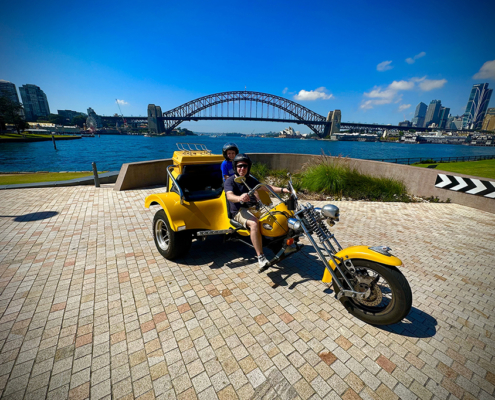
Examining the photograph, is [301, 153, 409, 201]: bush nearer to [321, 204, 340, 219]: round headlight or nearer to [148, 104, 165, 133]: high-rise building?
[321, 204, 340, 219]: round headlight

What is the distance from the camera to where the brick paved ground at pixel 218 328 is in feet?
6.16

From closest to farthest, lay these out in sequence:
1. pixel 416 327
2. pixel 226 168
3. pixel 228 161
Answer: pixel 416 327, pixel 226 168, pixel 228 161

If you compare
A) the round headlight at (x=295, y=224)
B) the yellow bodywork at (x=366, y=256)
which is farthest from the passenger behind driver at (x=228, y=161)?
the yellow bodywork at (x=366, y=256)

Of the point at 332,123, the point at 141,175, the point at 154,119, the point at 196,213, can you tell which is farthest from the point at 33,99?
the point at 196,213

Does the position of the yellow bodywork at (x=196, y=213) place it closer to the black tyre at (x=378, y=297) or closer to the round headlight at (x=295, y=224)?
the round headlight at (x=295, y=224)

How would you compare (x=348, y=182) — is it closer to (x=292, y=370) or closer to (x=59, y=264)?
(x=292, y=370)

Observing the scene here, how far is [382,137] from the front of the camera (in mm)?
112250

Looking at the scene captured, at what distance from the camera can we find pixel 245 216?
10.6ft

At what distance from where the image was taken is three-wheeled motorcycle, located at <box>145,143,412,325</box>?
2350mm

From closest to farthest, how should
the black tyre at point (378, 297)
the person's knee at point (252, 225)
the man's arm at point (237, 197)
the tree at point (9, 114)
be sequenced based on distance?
1. the black tyre at point (378, 297)
2. the man's arm at point (237, 197)
3. the person's knee at point (252, 225)
4. the tree at point (9, 114)

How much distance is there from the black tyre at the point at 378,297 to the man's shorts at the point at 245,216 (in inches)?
52.3

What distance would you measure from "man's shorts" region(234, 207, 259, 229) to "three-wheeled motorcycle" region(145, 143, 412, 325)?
88mm

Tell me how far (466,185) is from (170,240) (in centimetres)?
949

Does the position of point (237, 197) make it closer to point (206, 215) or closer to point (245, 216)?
point (245, 216)
